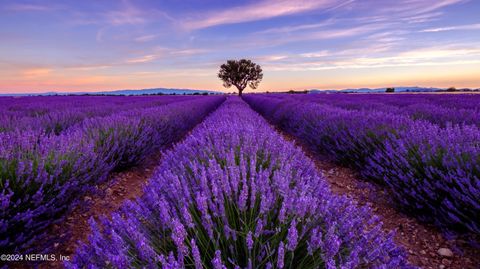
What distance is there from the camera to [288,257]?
117 centimetres

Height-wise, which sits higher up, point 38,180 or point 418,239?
point 38,180

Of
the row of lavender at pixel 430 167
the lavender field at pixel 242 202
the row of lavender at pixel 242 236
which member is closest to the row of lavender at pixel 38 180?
the lavender field at pixel 242 202

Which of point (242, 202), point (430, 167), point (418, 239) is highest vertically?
point (242, 202)

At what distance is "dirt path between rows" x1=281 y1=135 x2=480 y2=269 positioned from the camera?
2.19m

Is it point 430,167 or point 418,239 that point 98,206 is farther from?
point 430,167

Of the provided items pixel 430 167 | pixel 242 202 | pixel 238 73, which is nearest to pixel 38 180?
pixel 242 202

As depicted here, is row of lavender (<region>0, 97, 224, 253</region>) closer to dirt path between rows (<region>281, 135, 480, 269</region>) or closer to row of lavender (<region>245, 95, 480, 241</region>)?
dirt path between rows (<region>281, 135, 480, 269</region>)

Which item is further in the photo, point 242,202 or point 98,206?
point 98,206

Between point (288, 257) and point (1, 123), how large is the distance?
5023 mm

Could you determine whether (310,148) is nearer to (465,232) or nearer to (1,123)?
(465,232)

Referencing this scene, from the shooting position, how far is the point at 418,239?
8.20ft

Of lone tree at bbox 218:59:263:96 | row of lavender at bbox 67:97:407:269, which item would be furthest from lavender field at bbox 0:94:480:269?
lone tree at bbox 218:59:263:96

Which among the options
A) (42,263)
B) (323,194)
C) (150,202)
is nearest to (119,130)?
(42,263)

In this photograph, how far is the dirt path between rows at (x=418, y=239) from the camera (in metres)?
2.19
